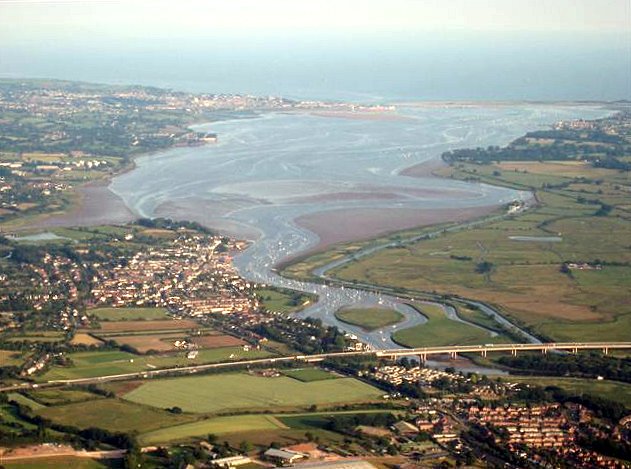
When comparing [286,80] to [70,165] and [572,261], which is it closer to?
[70,165]

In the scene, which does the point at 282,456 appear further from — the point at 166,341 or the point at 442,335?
the point at 442,335

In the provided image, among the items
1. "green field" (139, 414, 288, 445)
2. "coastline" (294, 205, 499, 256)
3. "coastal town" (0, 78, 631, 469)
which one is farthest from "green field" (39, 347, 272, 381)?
"coastline" (294, 205, 499, 256)

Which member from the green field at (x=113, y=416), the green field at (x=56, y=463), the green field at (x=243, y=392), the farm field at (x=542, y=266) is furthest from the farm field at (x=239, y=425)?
the farm field at (x=542, y=266)

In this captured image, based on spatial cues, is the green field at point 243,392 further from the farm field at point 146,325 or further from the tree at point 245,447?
the farm field at point 146,325

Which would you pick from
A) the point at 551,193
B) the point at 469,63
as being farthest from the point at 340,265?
the point at 469,63

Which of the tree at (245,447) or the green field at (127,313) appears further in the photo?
the green field at (127,313)

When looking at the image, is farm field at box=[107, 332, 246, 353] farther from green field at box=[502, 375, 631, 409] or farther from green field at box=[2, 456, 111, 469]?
green field at box=[2, 456, 111, 469]
